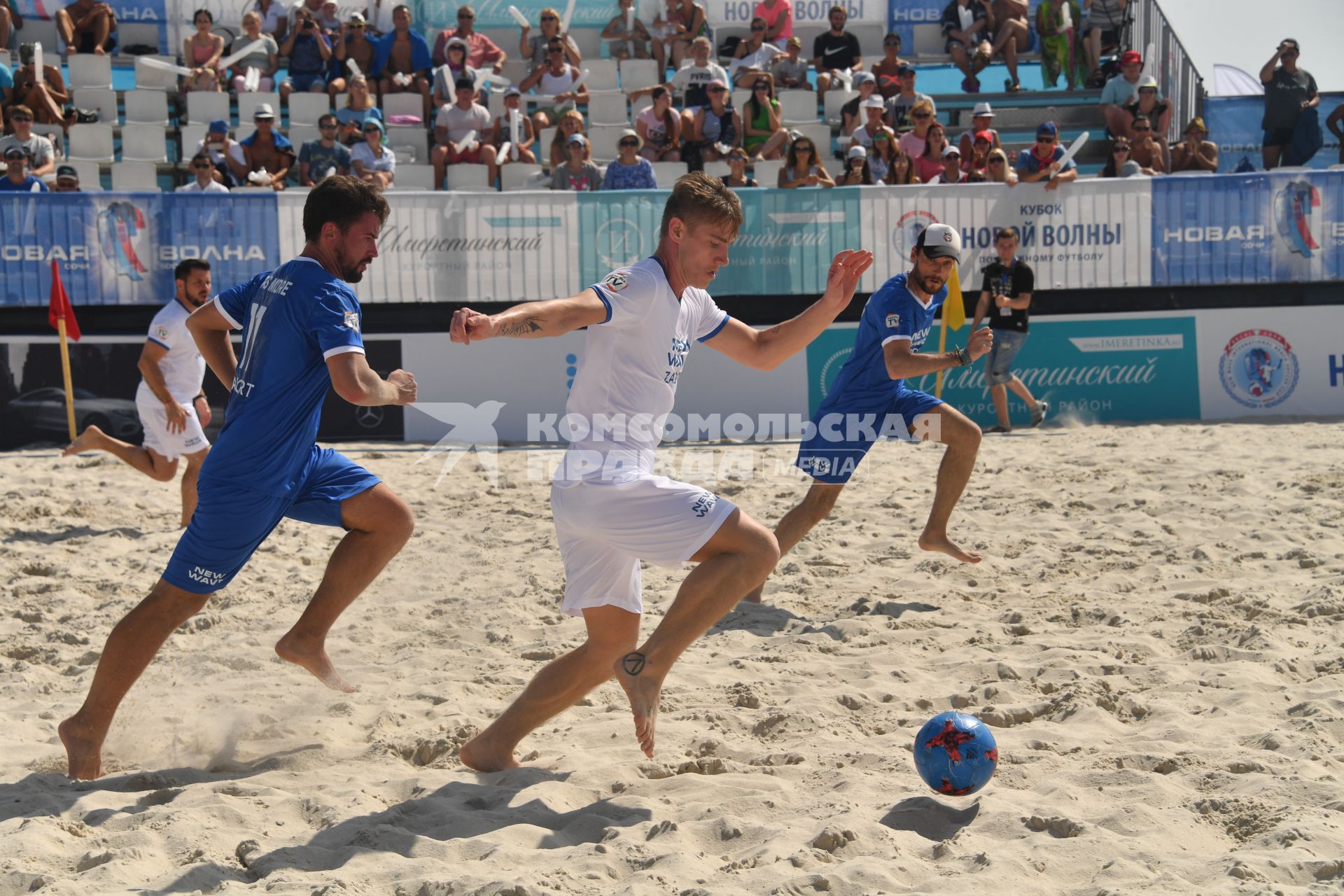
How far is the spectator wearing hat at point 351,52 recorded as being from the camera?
13117mm

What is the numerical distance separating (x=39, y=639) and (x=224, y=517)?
214 cm

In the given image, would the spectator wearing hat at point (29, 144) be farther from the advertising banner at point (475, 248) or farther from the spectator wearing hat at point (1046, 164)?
the spectator wearing hat at point (1046, 164)

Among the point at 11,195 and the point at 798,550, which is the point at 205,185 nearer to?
the point at 11,195

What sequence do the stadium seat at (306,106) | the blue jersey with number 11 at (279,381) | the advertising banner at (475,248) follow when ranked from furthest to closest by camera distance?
the stadium seat at (306,106)
the advertising banner at (475,248)
the blue jersey with number 11 at (279,381)

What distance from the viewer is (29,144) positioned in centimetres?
1143

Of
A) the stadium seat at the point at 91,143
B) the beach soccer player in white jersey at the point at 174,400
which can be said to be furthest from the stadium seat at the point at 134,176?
the beach soccer player in white jersey at the point at 174,400

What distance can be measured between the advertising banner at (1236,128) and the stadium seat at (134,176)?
10.6m

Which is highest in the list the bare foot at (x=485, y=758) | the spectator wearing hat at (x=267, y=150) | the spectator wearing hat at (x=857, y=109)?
the spectator wearing hat at (x=857, y=109)

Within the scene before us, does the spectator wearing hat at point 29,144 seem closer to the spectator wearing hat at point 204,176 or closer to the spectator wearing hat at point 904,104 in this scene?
the spectator wearing hat at point 204,176

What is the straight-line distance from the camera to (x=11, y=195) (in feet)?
33.9

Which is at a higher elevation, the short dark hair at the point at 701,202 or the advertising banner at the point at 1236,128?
the advertising banner at the point at 1236,128

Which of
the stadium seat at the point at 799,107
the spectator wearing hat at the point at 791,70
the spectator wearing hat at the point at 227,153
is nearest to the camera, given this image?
the spectator wearing hat at the point at 227,153

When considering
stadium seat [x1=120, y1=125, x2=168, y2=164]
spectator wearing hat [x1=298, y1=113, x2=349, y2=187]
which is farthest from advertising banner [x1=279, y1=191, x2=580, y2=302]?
stadium seat [x1=120, y1=125, x2=168, y2=164]

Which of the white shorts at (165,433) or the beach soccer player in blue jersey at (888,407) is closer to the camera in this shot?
the beach soccer player in blue jersey at (888,407)
